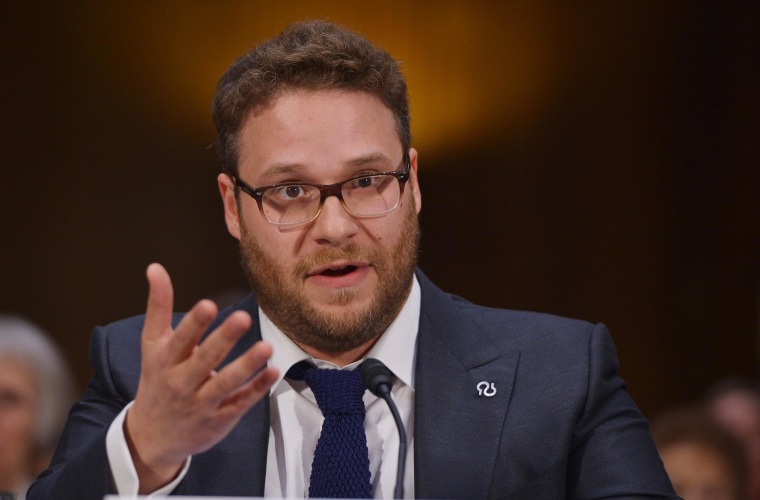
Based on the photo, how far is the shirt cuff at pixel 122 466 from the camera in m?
1.43

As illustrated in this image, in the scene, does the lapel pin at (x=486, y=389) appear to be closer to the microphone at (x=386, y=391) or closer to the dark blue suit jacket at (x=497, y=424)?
the dark blue suit jacket at (x=497, y=424)

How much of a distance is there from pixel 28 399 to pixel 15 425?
0.10 meters

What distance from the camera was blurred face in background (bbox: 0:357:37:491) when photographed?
3.15 meters

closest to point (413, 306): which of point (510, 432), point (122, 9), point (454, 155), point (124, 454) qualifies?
point (510, 432)

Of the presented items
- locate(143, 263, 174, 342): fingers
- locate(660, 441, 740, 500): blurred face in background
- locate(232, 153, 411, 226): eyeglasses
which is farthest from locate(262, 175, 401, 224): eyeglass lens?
locate(660, 441, 740, 500): blurred face in background

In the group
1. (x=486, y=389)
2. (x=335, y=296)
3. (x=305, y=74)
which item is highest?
(x=305, y=74)

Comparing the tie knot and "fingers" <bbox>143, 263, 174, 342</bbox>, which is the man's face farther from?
"fingers" <bbox>143, 263, 174, 342</bbox>

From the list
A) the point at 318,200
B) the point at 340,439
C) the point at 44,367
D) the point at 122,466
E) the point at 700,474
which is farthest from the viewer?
the point at 44,367

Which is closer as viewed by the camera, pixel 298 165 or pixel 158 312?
pixel 158 312

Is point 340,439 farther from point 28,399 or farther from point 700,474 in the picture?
point 28,399

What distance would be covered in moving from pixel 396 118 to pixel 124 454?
3.06 feet

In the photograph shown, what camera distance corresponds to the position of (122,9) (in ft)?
11.5

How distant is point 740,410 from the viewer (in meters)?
3.39

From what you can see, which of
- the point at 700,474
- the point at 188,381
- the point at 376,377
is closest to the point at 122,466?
the point at 188,381
